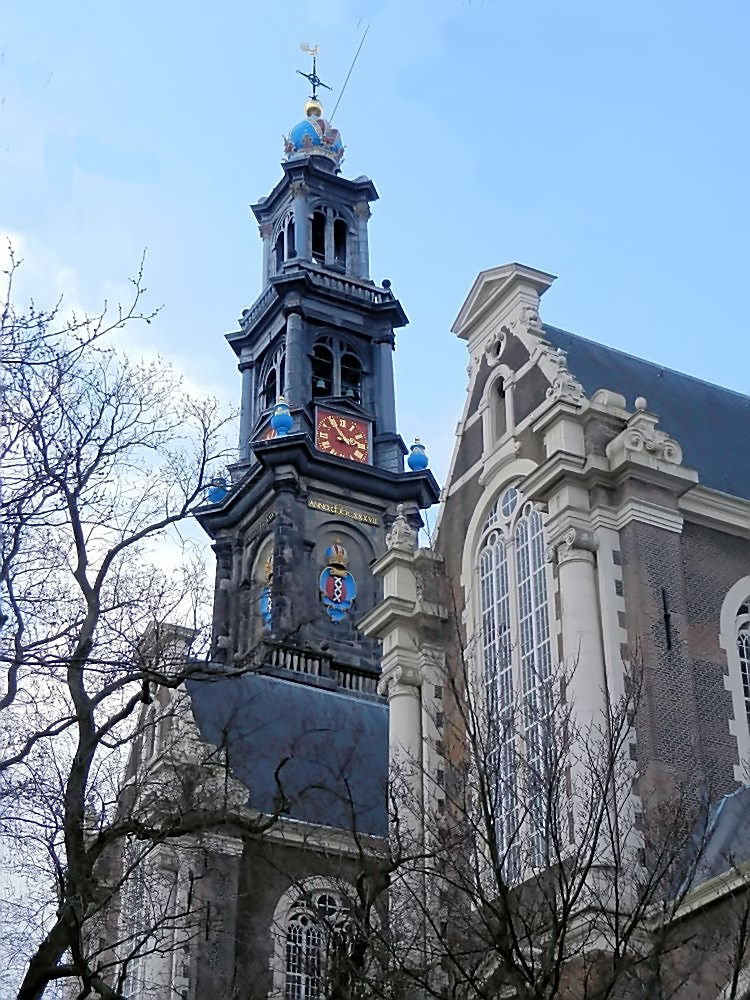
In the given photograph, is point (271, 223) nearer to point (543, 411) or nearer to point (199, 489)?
point (543, 411)

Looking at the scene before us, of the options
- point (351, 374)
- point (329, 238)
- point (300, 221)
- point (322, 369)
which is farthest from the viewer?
point (329, 238)

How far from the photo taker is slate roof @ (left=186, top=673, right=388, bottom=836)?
36500mm

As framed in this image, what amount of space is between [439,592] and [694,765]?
335 inches

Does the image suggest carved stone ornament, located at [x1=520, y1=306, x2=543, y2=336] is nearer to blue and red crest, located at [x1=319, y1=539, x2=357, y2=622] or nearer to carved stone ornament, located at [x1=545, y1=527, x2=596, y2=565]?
carved stone ornament, located at [x1=545, y1=527, x2=596, y2=565]

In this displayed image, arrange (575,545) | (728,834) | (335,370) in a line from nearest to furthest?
(728,834) → (575,545) → (335,370)

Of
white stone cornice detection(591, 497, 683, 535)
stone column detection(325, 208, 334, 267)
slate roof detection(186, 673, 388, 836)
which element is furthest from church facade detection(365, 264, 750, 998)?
stone column detection(325, 208, 334, 267)

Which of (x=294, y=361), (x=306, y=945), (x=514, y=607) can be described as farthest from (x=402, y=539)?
(x=294, y=361)

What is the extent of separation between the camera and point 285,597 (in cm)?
5409

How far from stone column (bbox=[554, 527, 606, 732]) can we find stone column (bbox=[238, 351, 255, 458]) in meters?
37.0

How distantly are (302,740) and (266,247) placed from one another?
116 ft

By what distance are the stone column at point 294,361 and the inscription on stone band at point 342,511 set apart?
4.61m

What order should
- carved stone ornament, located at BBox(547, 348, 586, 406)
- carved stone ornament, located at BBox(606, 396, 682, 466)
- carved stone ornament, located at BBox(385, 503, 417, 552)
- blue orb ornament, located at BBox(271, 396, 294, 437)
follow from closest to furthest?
carved stone ornament, located at BBox(606, 396, 682, 466)
carved stone ornament, located at BBox(547, 348, 586, 406)
carved stone ornament, located at BBox(385, 503, 417, 552)
blue orb ornament, located at BBox(271, 396, 294, 437)

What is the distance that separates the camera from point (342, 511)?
58531 millimetres

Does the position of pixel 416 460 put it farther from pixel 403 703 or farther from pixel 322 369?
pixel 403 703
